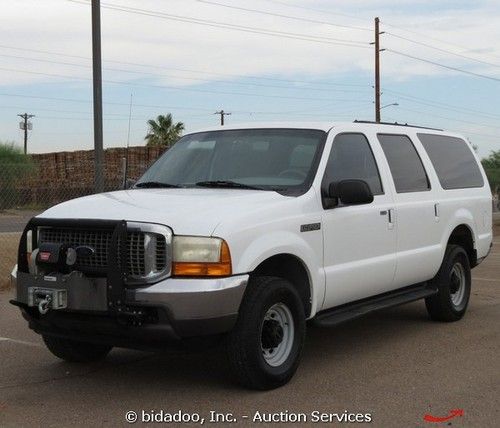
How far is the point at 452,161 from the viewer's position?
777 cm

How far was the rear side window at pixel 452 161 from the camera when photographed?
24.4 feet

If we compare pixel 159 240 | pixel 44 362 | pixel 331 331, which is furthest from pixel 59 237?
pixel 331 331

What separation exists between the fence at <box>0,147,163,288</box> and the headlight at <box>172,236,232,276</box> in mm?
16952

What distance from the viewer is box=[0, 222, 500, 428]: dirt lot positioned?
15.0 feet

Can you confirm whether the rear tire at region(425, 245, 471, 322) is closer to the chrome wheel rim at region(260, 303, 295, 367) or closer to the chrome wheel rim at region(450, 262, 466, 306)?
the chrome wheel rim at region(450, 262, 466, 306)

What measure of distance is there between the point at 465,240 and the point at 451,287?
635mm

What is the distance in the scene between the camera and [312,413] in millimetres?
4520

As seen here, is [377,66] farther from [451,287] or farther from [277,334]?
[277,334]

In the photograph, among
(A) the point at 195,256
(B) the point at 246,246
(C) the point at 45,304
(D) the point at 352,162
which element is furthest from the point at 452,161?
(C) the point at 45,304

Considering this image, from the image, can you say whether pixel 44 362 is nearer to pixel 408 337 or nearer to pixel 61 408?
pixel 61 408

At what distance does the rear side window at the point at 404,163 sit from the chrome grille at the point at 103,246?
9.21ft

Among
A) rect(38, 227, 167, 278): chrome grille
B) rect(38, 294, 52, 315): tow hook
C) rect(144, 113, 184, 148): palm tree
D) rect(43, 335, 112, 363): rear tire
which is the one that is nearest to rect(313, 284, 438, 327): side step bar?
rect(38, 227, 167, 278): chrome grille

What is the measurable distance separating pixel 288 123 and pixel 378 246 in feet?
4.28

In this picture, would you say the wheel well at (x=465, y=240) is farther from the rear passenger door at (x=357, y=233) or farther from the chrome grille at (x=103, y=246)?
the chrome grille at (x=103, y=246)
